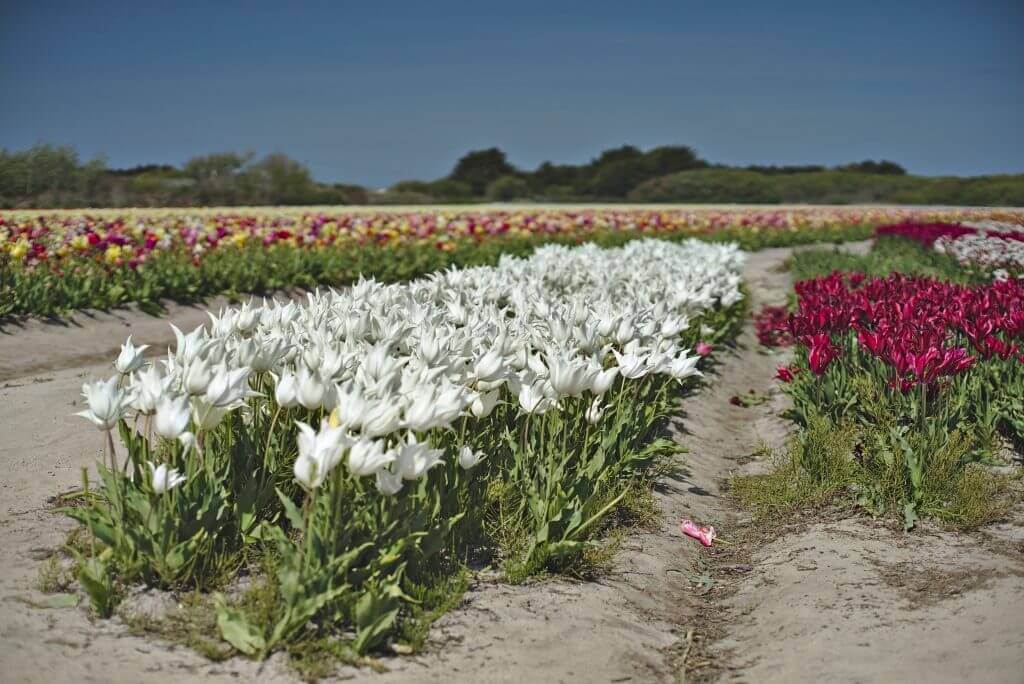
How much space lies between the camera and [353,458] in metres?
3.04

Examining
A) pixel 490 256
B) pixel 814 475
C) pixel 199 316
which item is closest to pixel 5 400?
pixel 199 316

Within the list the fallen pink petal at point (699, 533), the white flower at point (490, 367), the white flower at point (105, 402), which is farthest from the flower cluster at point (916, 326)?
the white flower at point (105, 402)

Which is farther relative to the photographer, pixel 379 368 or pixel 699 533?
pixel 699 533

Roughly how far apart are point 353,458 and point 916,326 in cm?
440

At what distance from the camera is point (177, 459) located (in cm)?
371

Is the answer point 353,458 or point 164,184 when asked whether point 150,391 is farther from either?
point 164,184

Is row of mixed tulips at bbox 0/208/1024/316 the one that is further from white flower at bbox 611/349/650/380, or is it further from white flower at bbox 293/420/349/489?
white flower at bbox 293/420/349/489

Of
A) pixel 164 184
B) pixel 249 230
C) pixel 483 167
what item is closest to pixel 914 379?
pixel 249 230

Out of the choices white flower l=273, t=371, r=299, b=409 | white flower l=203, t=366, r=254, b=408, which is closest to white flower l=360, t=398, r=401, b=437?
white flower l=273, t=371, r=299, b=409

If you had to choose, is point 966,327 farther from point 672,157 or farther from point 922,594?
point 672,157

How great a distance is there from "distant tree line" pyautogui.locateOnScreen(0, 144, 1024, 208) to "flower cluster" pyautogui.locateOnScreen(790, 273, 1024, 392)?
67.6 ft

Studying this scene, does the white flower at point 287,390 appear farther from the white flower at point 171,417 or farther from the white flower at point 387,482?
the white flower at point 387,482

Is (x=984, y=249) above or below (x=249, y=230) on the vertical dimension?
below

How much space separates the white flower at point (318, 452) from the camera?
Result: 3.01 meters
